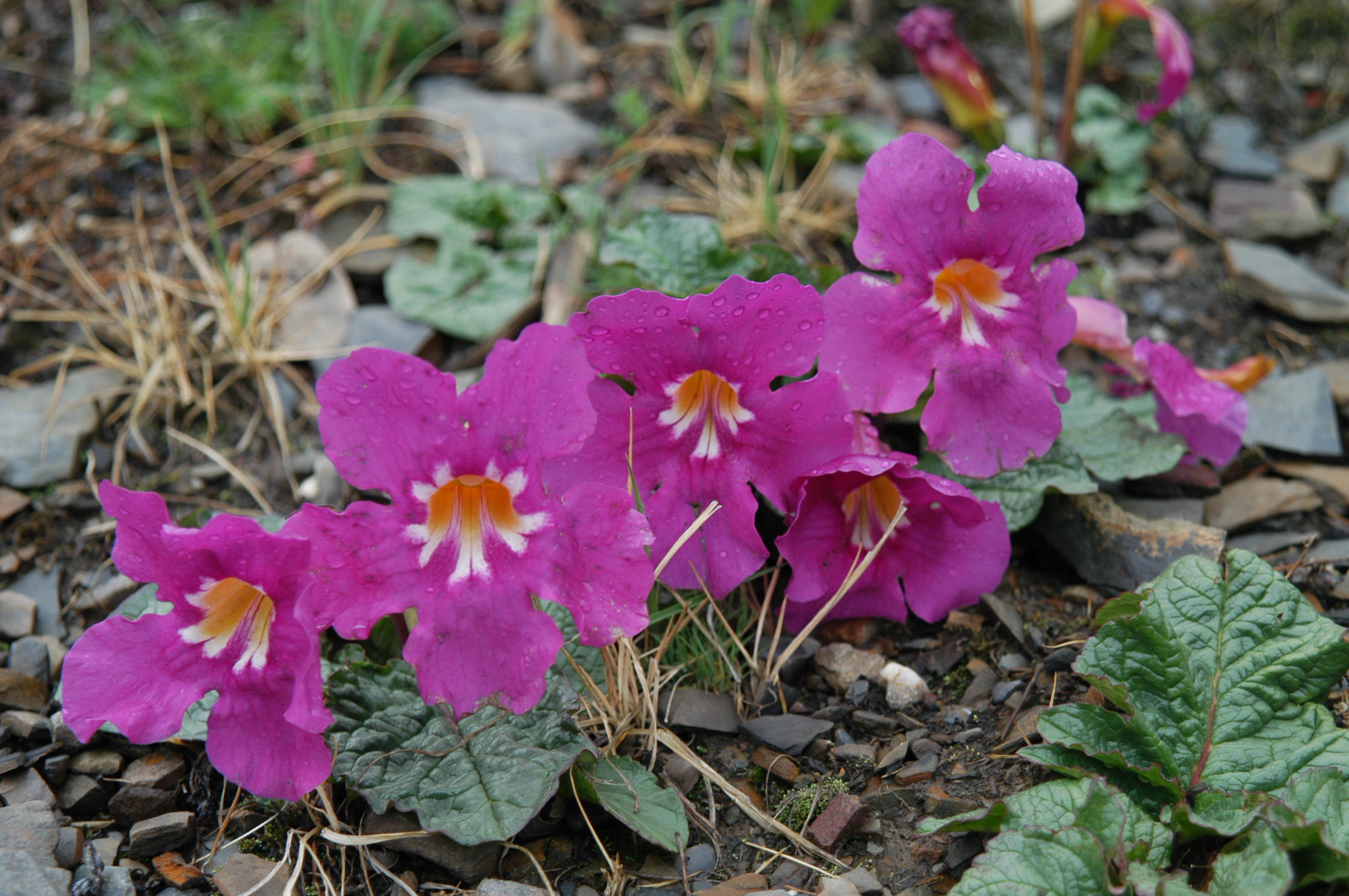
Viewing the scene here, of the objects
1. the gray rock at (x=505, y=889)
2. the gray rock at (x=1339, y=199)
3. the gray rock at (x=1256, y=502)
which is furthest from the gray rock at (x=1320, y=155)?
the gray rock at (x=505, y=889)

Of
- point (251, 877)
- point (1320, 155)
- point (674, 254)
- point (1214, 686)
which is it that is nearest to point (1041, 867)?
point (1214, 686)

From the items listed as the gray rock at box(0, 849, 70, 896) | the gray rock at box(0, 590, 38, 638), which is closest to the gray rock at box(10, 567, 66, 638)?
the gray rock at box(0, 590, 38, 638)

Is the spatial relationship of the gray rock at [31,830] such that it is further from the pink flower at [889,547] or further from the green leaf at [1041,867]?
the green leaf at [1041,867]

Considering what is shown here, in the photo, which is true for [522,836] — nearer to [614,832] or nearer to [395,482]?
[614,832]

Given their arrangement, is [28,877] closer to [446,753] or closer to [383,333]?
[446,753]

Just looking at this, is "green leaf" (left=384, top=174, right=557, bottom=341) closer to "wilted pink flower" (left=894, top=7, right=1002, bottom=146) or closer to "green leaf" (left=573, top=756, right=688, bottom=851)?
"wilted pink flower" (left=894, top=7, right=1002, bottom=146)

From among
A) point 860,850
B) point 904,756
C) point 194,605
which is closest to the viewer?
point 194,605

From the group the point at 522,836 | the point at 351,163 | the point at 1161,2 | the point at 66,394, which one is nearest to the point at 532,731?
the point at 522,836
